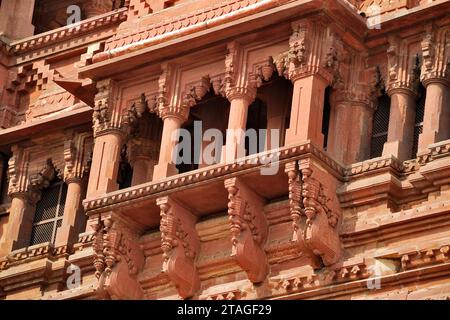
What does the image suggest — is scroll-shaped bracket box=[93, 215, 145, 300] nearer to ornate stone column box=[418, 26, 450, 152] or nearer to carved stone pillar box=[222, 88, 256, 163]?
carved stone pillar box=[222, 88, 256, 163]

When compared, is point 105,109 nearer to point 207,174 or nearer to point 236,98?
point 236,98

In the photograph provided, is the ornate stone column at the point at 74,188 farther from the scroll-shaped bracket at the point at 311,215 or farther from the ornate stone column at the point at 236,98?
the scroll-shaped bracket at the point at 311,215

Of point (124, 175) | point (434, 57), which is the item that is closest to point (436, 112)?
point (434, 57)

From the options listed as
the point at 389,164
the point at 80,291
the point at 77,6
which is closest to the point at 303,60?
the point at 389,164

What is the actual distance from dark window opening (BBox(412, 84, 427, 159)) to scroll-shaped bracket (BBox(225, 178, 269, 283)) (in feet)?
6.98

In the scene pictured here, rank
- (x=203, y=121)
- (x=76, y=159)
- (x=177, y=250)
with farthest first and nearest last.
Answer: (x=76, y=159) < (x=203, y=121) < (x=177, y=250)

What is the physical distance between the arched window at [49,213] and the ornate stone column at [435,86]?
644cm

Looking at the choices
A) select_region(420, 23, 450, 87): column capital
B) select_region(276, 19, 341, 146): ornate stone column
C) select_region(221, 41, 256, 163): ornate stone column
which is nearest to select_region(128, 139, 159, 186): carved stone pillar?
select_region(221, 41, 256, 163): ornate stone column

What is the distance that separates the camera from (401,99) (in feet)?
108

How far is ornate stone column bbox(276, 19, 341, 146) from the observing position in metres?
32.4

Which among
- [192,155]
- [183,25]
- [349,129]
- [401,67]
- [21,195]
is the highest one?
[183,25]

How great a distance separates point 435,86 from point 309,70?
5.19 feet

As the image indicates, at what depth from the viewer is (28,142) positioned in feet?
122

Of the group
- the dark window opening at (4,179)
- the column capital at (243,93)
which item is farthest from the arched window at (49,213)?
the column capital at (243,93)
